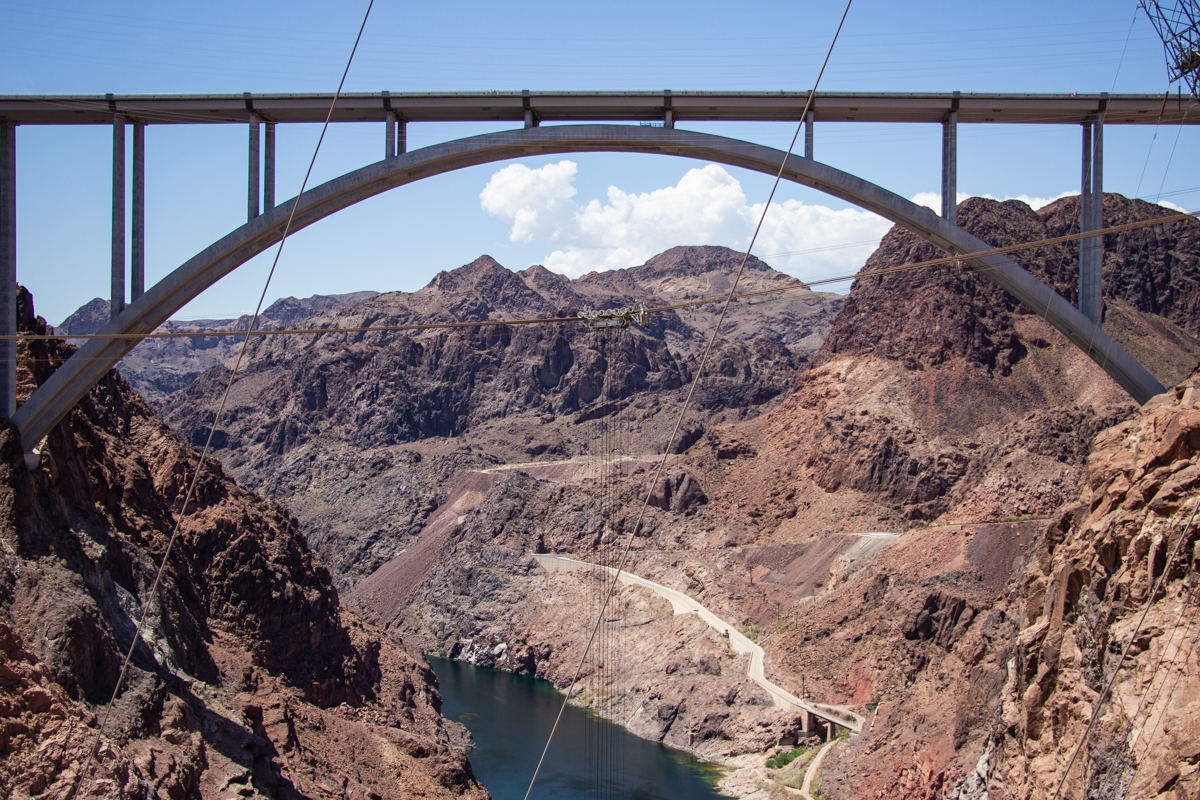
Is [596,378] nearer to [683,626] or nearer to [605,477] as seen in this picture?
[605,477]

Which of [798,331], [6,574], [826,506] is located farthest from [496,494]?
[798,331]

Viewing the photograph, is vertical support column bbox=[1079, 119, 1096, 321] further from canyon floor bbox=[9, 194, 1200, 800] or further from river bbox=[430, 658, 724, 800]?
river bbox=[430, 658, 724, 800]

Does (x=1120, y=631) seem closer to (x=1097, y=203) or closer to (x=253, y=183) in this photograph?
(x=1097, y=203)

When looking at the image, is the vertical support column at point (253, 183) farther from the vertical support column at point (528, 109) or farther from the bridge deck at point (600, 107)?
the vertical support column at point (528, 109)

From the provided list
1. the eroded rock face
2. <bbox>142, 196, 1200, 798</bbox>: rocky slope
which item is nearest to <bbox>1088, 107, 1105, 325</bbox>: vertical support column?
the eroded rock face

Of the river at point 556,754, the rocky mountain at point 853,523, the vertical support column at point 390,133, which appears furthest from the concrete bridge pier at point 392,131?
the river at point 556,754

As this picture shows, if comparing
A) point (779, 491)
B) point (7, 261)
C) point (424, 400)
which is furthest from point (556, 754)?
point (424, 400)
